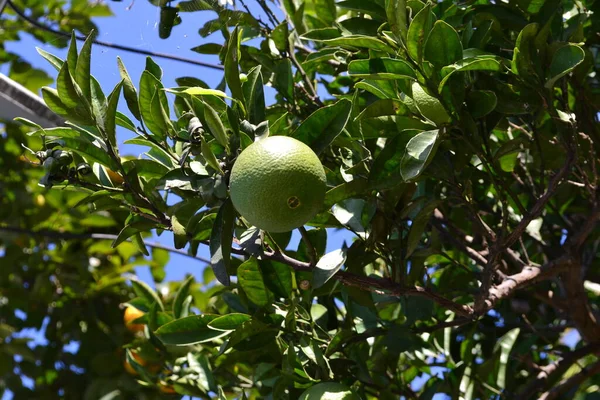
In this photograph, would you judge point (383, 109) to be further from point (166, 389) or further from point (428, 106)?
point (166, 389)

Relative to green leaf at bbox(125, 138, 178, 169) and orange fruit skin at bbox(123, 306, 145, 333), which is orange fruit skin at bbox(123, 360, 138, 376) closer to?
orange fruit skin at bbox(123, 306, 145, 333)

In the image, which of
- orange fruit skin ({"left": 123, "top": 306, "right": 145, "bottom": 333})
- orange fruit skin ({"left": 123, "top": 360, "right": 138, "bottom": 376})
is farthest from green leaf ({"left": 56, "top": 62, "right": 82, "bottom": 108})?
orange fruit skin ({"left": 123, "top": 360, "right": 138, "bottom": 376})

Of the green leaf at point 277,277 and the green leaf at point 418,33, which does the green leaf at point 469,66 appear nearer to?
the green leaf at point 418,33

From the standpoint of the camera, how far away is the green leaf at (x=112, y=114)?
3.99ft

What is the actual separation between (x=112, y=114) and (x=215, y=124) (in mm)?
227

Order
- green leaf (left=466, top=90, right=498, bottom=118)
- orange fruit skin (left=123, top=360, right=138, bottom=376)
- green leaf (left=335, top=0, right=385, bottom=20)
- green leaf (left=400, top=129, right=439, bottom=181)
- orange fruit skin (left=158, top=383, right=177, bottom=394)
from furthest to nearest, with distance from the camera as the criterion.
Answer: orange fruit skin (left=123, top=360, right=138, bottom=376) → orange fruit skin (left=158, top=383, right=177, bottom=394) → green leaf (left=335, top=0, right=385, bottom=20) → green leaf (left=466, top=90, right=498, bottom=118) → green leaf (left=400, top=129, right=439, bottom=181)

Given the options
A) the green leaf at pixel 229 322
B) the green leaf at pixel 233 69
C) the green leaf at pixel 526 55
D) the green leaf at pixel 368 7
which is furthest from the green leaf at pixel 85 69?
the green leaf at pixel 526 55

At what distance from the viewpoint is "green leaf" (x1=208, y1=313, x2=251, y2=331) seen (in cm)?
139

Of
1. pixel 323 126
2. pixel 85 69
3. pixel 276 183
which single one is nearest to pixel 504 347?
pixel 323 126

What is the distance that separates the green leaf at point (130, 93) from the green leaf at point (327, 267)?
38 centimetres

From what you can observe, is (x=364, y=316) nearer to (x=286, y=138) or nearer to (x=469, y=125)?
(x=469, y=125)

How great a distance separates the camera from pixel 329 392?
132 centimetres

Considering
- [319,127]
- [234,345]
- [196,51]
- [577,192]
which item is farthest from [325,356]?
Answer: [577,192]

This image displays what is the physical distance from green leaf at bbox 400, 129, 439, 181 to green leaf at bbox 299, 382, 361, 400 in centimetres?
39
